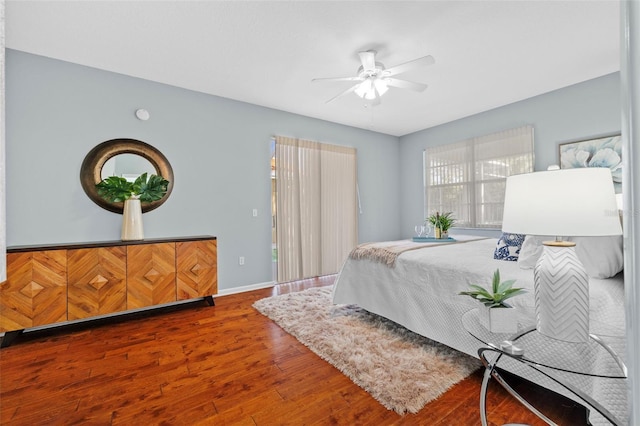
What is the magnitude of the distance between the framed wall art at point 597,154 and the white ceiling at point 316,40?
0.73m

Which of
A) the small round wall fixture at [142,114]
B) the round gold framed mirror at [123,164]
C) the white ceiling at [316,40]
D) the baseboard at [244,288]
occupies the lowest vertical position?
the baseboard at [244,288]

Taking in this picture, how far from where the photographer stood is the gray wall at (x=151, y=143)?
2715 millimetres

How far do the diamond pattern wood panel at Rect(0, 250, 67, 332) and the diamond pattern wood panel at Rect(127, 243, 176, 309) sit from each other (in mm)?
486

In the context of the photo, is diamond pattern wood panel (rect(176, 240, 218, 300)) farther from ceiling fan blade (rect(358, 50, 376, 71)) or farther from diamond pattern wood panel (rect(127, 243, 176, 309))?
ceiling fan blade (rect(358, 50, 376, 71))

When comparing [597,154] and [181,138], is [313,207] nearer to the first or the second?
[181,138]

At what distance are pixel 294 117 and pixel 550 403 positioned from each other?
4098 mm

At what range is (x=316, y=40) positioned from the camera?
254cm

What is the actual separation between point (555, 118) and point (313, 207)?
3.36 metres

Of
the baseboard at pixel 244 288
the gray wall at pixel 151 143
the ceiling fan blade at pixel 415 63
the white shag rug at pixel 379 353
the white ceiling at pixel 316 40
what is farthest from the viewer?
the baseboard at pixel 244 288

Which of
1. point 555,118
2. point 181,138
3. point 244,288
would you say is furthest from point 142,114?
point 555,118

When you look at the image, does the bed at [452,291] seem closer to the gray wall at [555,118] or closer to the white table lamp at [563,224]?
the white table lamp at [563,224]

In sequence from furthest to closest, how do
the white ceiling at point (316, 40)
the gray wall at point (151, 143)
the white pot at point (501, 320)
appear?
the gray wall at point (151, 143)
the white ceiling at point (316, 40)
the white pot at point (501, 320)

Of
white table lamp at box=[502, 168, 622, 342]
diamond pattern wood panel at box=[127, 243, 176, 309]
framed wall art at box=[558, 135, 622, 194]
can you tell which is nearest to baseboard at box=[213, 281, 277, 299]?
diamond pattern wood panel at box=[127, 243, 176, 309]

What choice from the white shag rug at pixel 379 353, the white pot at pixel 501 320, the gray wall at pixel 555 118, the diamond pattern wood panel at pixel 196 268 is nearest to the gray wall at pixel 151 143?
the diamond pattern wood panel at pixel 196 268
